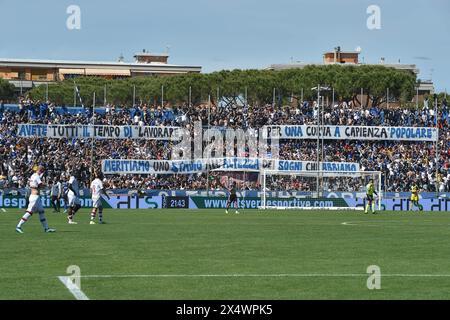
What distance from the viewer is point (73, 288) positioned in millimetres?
15969

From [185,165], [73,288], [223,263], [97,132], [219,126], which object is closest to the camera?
[73,288]

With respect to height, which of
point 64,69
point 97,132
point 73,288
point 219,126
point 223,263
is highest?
point 64,69

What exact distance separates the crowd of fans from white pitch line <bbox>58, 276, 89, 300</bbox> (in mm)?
49997

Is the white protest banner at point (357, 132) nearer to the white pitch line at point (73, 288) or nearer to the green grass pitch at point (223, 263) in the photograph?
the green grass pitch at point (223, 263)

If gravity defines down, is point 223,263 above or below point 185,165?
above

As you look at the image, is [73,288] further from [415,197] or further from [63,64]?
[63,64]

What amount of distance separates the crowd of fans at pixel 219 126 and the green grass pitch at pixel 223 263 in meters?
38.0

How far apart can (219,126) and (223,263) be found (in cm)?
6093

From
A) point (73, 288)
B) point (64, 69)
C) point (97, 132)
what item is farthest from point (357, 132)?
point (64, 69)

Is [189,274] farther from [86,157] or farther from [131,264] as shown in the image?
[86,157]

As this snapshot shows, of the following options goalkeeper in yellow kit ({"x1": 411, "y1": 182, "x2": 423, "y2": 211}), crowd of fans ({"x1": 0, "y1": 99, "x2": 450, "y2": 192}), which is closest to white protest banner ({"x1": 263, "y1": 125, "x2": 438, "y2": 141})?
crowd of fans ({"x1": 0, "y1": 99, "x2": 450, "y2": 192})

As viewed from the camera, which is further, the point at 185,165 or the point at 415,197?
the point at 185,165
